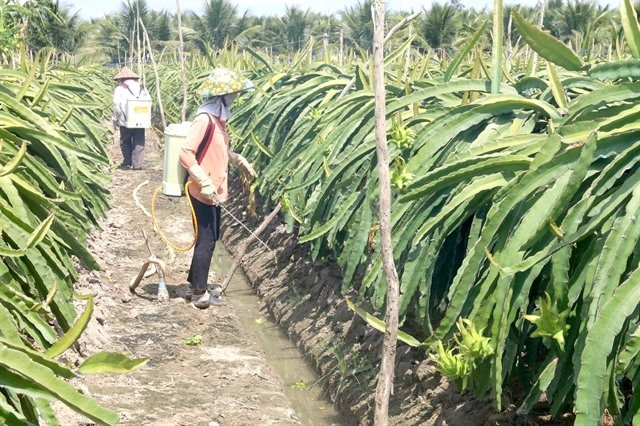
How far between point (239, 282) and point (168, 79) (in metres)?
14.1

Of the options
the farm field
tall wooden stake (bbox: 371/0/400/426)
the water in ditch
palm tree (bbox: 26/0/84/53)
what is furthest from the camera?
palm tree (bbox: 26/0/84/53)

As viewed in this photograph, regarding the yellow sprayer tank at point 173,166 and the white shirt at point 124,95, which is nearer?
the yellow sprayer tank at point 173,166

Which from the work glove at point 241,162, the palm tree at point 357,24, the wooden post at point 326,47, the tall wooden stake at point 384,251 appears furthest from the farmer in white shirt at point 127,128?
the palm tree at point 357,24

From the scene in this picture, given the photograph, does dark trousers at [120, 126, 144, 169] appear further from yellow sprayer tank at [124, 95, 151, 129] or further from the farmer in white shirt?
yellow sprayer tank at [124, 95, 151, 129]

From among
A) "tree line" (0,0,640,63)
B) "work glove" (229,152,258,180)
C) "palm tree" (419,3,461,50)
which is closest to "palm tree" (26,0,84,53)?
"tree line" (0,0,640,63)

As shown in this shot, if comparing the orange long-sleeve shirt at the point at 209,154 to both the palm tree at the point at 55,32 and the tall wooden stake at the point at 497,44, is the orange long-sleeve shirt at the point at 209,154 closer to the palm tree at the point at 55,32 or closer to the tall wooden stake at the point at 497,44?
the tall wooden stake at the point at 497,44

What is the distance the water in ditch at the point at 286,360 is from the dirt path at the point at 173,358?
4.4 inches

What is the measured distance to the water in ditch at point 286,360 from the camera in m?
4.77

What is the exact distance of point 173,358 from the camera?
17.1ft

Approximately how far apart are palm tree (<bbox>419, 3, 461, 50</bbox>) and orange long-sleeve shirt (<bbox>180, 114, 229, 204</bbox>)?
22.4 m

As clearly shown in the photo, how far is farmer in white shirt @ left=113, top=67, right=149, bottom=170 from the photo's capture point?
1240 centimetres

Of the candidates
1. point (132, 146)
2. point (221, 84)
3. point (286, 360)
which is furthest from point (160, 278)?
point (132, 146)

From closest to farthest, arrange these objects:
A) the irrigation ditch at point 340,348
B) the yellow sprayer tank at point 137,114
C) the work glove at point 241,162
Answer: the irrigation ditch at point 340,348 → the work glove at point 241,162 → the yellow sprayer tank at point 137,114

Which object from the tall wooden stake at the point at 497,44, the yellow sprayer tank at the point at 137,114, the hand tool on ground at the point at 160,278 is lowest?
the hand tool on ground at the point at 160,278
